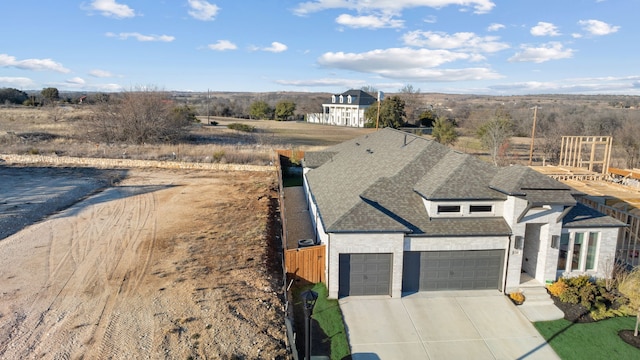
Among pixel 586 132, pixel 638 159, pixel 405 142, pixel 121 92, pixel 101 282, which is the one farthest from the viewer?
pixel 121 92

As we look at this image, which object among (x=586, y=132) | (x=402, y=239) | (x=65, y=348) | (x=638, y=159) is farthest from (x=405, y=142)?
(x=586, y=132)

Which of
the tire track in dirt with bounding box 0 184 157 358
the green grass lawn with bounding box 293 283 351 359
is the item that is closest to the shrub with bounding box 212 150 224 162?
the tire track in dirt with bounding box 0 184 157 358

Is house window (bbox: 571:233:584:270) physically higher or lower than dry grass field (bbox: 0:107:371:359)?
higher

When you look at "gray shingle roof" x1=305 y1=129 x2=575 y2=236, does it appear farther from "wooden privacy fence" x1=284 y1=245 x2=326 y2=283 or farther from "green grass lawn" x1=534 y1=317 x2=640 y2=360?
"green grass lawn" x1=534 y1=317 x2=640 y2=360

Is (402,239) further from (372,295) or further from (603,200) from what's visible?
(603,200)

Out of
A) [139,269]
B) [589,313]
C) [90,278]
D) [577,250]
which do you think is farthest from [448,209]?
[90,278]

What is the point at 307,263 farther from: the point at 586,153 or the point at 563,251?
the point at 586,153
